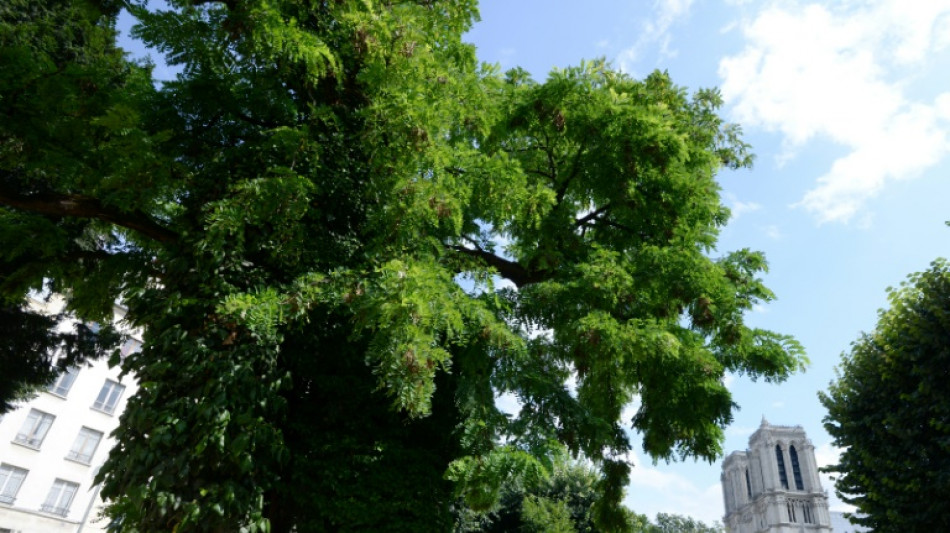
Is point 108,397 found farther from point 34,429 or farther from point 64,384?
point 34,429

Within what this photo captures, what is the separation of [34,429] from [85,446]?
344cm

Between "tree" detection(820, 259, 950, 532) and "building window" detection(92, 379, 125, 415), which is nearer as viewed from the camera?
"tree" detection(820, 259, 950, 532)

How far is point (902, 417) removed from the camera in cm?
1220

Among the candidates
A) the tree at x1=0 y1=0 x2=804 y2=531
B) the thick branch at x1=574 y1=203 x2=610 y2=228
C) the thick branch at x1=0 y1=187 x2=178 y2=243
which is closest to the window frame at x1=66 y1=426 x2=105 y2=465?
the tree at x1=0 y1=0 x2=804 y2=531

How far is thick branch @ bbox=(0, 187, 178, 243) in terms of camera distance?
8570 millimetres

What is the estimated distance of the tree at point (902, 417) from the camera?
11.3 m

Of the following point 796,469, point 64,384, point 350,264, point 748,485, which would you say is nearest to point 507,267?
point 350,264

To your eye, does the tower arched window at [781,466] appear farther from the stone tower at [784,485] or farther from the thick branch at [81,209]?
the thick branch at [81,209]

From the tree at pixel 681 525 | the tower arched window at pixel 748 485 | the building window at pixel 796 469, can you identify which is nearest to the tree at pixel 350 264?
the tree at pixel 681 525

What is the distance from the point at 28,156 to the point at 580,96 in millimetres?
9381

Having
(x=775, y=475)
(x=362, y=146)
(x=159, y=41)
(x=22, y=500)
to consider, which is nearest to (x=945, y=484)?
(x=362, y=146)

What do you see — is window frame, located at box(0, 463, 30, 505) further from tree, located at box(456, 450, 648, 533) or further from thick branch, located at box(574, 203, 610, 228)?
thick branch, located at box(574, 203, 610, 228)

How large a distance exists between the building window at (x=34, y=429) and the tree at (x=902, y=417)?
126 feet

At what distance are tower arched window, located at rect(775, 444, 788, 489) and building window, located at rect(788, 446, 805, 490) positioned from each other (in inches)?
62.1
